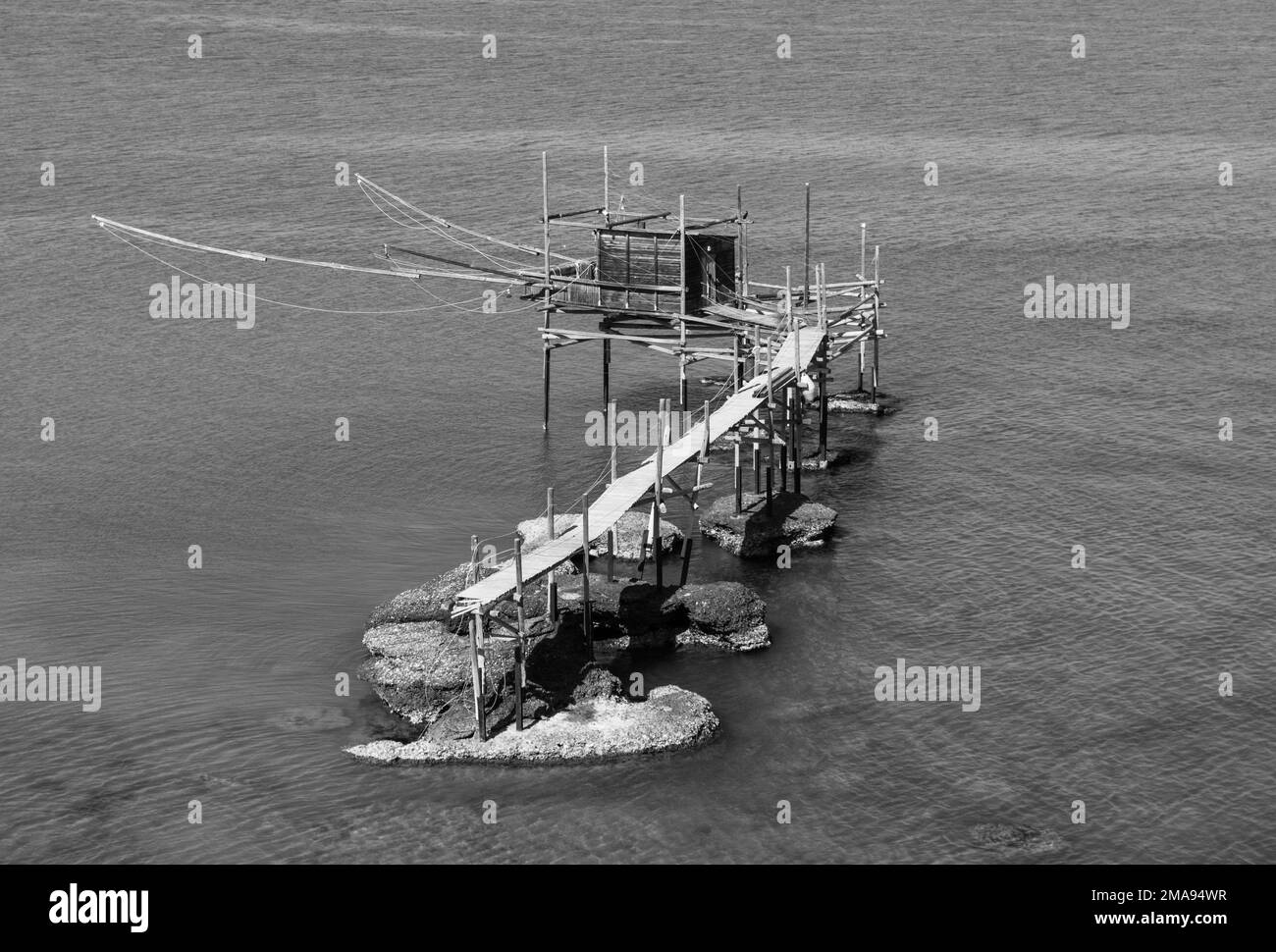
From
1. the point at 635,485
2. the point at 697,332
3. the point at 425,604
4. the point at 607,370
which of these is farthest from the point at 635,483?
the point at 607,370

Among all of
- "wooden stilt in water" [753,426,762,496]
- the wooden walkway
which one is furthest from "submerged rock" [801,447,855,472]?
"wooden stilt in water" [753,426,762,496]

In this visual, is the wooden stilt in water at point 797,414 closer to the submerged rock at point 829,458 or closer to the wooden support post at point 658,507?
the submerged rock at point 829,458

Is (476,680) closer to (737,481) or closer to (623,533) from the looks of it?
(623,533)

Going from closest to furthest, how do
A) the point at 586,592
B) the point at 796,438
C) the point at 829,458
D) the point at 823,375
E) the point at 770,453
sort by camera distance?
1. the point at 586,592
2. the point at 770,453
3. the point at 796,438
4. the point at 823,375
5. the point at 829,458

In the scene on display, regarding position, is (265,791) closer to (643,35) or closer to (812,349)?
(812,349)

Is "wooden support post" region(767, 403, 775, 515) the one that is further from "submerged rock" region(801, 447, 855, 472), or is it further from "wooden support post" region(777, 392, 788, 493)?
"submerged rock" region(801, 447, 855, 472)

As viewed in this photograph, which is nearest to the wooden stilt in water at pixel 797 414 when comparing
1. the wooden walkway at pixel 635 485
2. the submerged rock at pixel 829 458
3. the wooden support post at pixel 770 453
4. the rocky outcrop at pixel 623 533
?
the wooden walkway at pixel 635 485
